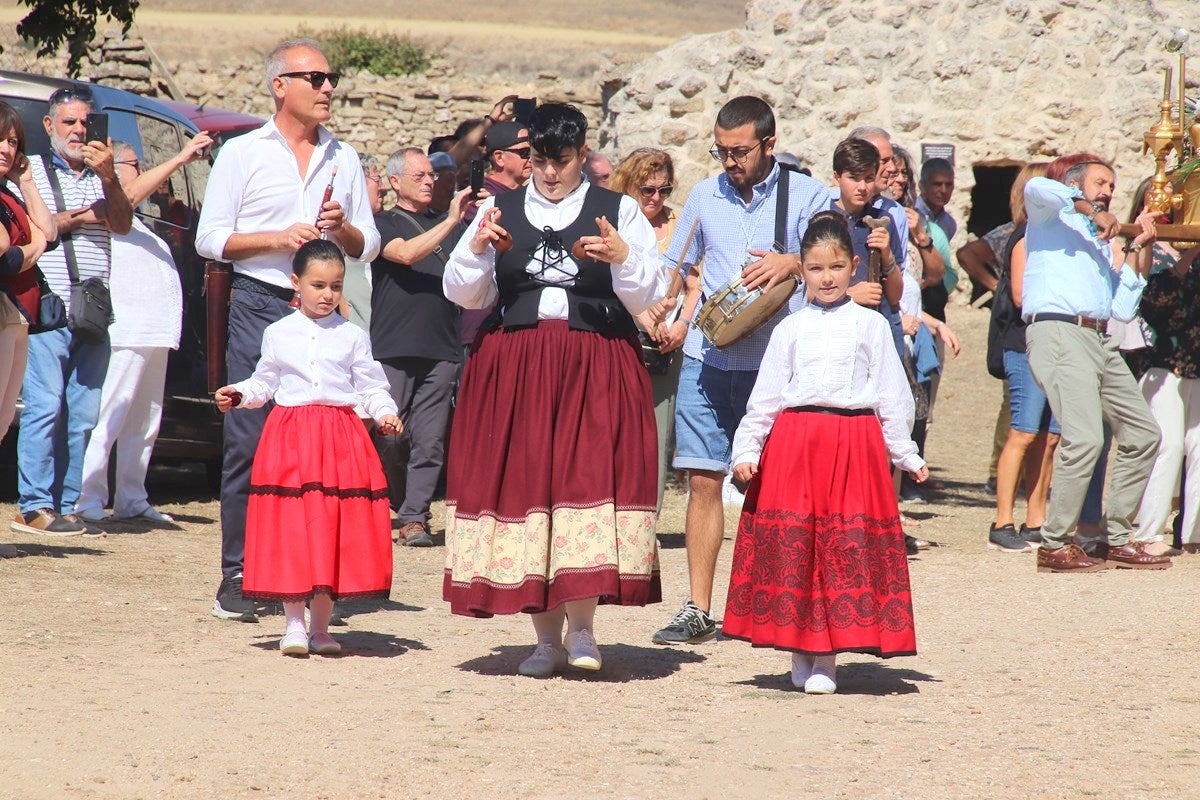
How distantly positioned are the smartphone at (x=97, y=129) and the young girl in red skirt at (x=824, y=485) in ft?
11.8

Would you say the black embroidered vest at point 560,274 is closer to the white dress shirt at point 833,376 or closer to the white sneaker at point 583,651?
the white dress shirt at point 833,376

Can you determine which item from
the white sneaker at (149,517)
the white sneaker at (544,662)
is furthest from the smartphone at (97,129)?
the white sneaker at (544,662)

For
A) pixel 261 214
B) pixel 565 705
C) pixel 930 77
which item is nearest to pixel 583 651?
pixel 565 705

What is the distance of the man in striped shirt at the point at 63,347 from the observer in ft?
25.2

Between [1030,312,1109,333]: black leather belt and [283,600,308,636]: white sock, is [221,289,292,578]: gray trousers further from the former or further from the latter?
[1030,312,1109,333]: black leather belt

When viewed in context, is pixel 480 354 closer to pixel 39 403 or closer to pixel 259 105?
pixel 39 403

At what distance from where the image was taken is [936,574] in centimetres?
763

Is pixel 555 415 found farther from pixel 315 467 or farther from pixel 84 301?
pixel 84 301

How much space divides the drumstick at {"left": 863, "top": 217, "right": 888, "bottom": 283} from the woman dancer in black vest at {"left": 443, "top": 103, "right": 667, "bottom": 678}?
222 centimetres

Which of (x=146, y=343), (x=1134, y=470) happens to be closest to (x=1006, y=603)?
(x=1134, y=470)

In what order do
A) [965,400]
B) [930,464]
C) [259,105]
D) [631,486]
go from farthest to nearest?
[259,105] < [965,400] < [930,464] < [631,486]

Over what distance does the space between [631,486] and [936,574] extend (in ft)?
10.0

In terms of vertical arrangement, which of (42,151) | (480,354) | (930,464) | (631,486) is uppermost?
(42,151)

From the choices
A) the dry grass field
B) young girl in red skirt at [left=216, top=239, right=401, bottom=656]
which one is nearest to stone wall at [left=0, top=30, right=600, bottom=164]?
the dry grass field
